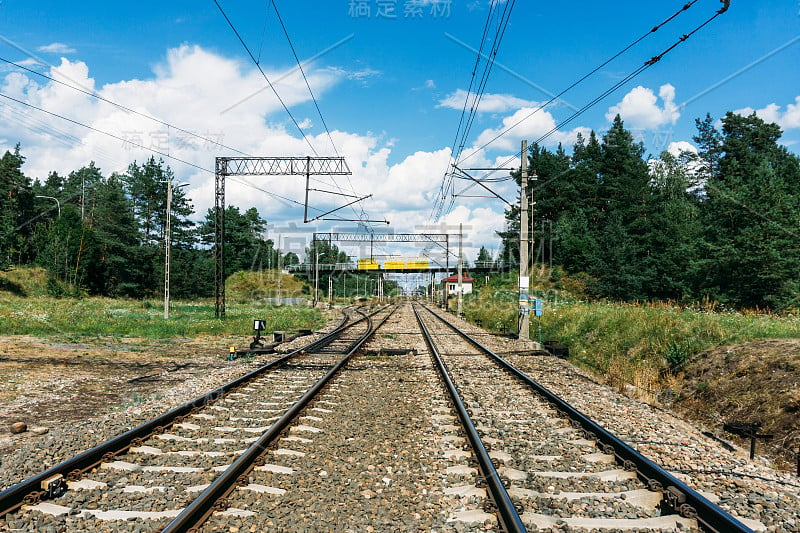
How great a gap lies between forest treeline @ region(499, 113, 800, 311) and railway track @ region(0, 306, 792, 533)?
2873 cm

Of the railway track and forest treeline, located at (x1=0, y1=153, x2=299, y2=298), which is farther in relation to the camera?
forest treeline, located at (x1=0, y1=153, x2=299, y2=298)

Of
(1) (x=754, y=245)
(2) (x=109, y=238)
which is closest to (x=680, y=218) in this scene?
(1) (x=754, y=245)

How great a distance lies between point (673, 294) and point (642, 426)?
44216mm

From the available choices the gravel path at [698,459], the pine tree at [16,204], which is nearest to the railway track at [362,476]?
the gravel path at [698,459]

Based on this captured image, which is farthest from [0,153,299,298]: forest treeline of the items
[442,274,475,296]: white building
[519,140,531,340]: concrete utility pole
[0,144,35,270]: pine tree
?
[519,140,531,340]: concrete utility pole

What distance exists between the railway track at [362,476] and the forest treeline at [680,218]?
28727mm

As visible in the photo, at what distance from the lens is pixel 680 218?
5025 centimetres

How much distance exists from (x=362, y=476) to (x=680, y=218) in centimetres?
5289

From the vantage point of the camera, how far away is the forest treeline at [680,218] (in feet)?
107

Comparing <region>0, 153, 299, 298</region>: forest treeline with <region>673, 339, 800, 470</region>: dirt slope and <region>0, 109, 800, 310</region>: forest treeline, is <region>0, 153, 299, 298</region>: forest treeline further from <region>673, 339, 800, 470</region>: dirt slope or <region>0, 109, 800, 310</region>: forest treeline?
<region>673, 339, 800, 470</region>: dirt slope

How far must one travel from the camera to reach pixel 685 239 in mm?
46719

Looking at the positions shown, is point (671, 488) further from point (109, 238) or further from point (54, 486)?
point (109, 238)

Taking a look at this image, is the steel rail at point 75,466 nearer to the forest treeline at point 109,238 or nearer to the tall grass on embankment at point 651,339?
the tall grass on embankment at point 651,339

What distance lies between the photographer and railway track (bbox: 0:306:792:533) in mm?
4504
